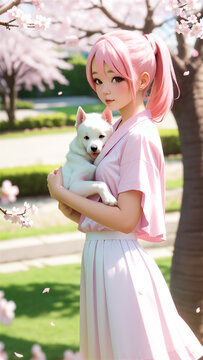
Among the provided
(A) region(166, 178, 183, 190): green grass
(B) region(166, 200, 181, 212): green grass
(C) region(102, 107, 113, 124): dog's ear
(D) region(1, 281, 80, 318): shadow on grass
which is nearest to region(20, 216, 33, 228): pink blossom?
(C) region(102, 107, 113, 124): dog's ear

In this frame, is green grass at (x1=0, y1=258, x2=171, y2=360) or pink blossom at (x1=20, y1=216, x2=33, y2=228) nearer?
pink blossom at (x1=20, y1=216, x2=33, y2=228)

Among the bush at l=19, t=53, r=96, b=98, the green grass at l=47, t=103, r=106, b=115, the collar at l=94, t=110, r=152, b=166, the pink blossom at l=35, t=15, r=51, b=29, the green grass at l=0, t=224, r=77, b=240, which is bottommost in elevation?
the bush at l=19, t=53, r=96, b=98

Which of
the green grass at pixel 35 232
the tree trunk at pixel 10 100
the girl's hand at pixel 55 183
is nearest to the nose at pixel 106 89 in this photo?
the girl's hand at pixel 55 183

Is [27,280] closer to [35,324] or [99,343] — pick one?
[35,324]

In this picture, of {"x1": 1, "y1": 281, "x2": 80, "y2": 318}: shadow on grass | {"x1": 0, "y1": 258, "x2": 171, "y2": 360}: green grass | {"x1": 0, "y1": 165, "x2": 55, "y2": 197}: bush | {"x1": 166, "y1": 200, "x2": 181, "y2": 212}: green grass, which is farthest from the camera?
{"x1": 0, "y1": 165, "x2": 55, "y2": 197}: bush

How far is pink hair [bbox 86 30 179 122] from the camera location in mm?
3080

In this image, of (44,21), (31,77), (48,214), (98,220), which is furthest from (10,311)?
(31,77)

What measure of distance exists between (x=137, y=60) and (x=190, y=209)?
94.0 inches

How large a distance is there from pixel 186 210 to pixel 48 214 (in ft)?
21.4

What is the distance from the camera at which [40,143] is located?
22031mm

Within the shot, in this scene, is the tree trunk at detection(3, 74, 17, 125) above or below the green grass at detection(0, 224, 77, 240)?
below

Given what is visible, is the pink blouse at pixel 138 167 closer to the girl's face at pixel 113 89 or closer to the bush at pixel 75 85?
the girl's face at pixel 113 89

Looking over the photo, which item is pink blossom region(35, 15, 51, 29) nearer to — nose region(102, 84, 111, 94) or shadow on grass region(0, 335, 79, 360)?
nose region(102, 84, 111, 94)

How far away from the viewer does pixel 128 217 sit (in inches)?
120
